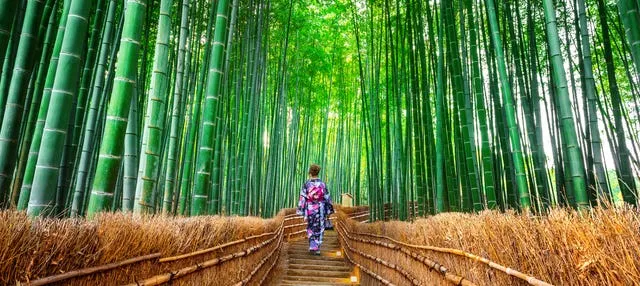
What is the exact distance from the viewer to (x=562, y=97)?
252 centimetres

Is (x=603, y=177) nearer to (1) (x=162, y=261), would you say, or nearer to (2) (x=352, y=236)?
(2) (x=352, y=236)

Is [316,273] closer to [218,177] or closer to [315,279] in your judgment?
[315,279]

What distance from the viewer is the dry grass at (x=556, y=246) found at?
3.34 feet

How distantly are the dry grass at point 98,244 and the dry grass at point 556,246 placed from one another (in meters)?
1.23

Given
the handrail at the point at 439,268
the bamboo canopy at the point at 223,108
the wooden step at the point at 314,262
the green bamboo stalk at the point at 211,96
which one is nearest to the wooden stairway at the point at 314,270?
the wooden step at the point at 314,262

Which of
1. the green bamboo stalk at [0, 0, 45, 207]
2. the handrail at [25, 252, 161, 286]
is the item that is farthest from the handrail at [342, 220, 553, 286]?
the green bamboo stalk at [0, 0, 45, 207]

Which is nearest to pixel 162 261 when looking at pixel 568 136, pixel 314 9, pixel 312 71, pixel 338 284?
pixel 568 136

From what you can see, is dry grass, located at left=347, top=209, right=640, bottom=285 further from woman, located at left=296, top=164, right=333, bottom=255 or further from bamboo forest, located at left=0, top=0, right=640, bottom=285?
woman, located at left=296, top=164, right=333, bottom=255

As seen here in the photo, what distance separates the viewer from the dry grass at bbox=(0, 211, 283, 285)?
1.13 metres

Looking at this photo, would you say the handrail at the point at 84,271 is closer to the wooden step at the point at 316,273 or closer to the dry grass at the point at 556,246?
the dry grass at the point at 556,246

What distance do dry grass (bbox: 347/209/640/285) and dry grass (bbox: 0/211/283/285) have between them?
48.6 inches

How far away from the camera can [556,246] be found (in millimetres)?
1273

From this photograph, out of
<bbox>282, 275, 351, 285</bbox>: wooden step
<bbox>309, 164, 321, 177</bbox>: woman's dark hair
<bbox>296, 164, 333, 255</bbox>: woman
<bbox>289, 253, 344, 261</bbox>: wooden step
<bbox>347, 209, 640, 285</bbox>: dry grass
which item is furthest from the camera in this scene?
<bbox>289, 253, 344, 261</bbox>: wooden step

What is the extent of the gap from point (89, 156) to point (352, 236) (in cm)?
314
